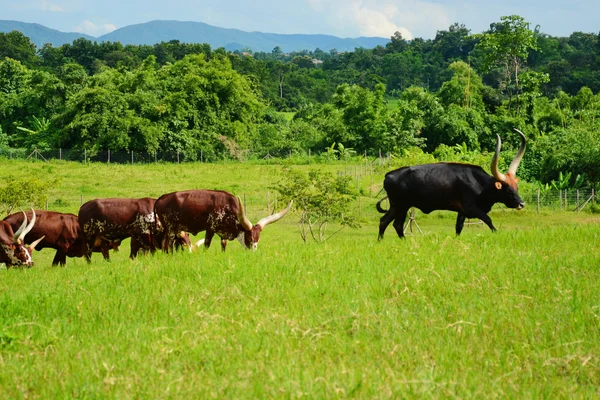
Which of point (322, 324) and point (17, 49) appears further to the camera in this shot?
point (17, 49)

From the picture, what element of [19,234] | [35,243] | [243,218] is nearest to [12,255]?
[19,234]

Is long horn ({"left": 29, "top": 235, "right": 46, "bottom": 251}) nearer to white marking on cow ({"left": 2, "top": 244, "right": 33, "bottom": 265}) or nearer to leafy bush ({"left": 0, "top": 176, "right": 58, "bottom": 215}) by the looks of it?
white marking on cow ({"left": 2, "top": 244, "right": 33, "bottom": 265})

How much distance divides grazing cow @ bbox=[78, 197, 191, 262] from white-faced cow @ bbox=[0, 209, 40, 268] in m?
1.03

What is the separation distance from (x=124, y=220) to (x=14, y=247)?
6.57 feet

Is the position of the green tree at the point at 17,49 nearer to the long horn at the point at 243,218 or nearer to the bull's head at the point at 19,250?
the bull's head at the point at 19,250

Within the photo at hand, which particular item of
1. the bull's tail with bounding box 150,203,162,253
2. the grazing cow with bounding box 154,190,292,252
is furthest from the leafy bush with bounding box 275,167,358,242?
the grazing cow with bounding box 154,190,292,252

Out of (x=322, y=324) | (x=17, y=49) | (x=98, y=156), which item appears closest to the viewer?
Answer: (x=322, y=324)

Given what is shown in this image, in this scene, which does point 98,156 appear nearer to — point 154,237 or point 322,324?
point 154,237

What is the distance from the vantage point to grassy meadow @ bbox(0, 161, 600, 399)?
14.9ft

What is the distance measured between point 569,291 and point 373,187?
27892 mm

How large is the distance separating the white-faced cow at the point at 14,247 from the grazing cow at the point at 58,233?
0.72 meters

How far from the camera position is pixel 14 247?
13.7 meters

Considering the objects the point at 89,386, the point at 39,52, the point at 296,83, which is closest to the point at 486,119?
the point at 89,386

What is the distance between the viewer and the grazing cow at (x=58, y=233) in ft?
48.4
